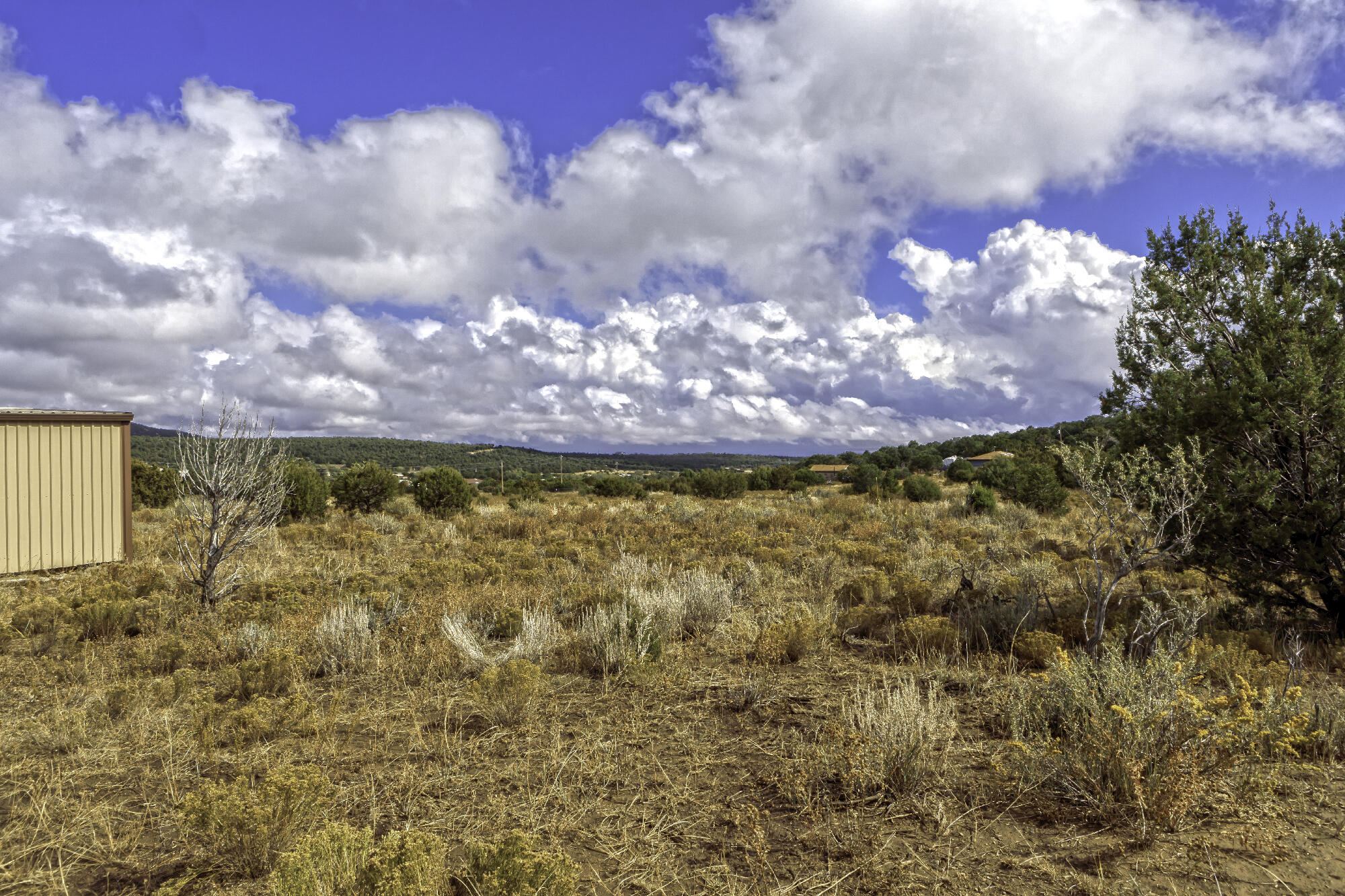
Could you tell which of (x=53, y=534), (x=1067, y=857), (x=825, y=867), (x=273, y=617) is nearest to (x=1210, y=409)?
(x=1067, y=857)

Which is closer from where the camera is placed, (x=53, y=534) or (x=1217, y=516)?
(x=1217, y=516)

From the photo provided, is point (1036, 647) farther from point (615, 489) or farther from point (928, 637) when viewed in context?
point (615, 489)

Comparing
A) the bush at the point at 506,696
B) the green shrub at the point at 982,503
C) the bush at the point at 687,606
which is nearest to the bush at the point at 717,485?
the green shrub at the point at 982,503

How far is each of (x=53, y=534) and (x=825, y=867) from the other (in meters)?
14.6

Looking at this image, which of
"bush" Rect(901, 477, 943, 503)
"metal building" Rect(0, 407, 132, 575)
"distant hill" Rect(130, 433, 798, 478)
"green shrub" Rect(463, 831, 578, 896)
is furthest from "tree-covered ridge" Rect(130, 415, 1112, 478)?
"green shrub" Rect(463, 831, 578, 896)

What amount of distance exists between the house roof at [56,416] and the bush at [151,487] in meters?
10.6

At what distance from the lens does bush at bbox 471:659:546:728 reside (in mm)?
4957

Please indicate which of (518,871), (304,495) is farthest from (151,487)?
(518,871)

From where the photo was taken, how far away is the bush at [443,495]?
20172 mm

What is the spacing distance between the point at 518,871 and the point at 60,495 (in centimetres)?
1383

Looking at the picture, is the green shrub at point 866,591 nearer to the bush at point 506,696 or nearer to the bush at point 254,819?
the bush at point 506,696

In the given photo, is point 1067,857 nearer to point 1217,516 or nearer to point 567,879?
point 567,879

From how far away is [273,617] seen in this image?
7.75 m

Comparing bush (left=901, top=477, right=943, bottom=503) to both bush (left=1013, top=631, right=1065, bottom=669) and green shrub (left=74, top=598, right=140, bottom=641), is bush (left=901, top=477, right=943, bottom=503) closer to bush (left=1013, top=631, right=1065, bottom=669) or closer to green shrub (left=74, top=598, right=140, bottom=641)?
bush (left=1013, top=631, right=1065, bottom=669)
